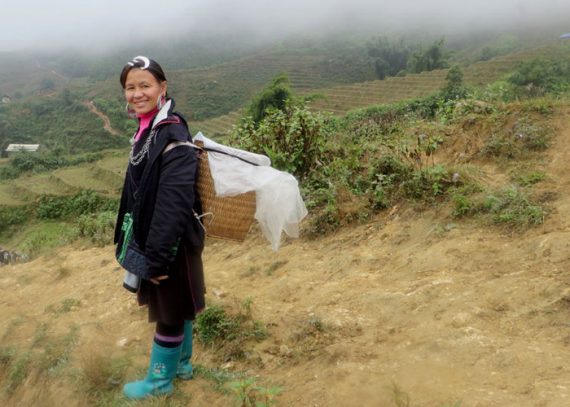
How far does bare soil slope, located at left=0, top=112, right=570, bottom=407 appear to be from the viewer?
2072 mm

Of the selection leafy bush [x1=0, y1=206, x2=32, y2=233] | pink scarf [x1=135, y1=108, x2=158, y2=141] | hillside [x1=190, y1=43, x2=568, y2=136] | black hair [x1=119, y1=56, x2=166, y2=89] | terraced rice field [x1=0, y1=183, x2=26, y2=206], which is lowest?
leafy bush [x1=0, y1=206, x2=32, y2=233]

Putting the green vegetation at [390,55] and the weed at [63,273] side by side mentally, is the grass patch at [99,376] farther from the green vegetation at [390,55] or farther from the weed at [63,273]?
the green vegetation at [390,55]

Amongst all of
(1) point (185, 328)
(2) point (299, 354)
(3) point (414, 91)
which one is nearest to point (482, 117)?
(2) point (299, 354)

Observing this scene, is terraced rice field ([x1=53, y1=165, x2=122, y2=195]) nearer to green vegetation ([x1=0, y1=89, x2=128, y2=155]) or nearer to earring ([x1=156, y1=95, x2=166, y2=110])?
green vegetation ([x1=0, y1=89, x2=128, y2=155])

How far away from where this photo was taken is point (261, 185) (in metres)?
2.20

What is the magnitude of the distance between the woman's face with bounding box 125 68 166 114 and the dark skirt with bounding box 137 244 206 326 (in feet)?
2.11

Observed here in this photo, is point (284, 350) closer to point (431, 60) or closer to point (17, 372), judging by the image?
point (17, 372)

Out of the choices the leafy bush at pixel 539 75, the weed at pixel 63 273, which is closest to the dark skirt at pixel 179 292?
the weed at pixel 63 273

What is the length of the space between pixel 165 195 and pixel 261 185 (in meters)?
0.45

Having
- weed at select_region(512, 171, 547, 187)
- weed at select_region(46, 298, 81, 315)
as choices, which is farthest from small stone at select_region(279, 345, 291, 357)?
weed at select_region(512, 171, 547, 187)

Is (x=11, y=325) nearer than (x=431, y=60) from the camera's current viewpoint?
Yes

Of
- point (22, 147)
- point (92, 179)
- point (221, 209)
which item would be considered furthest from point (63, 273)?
point (22, 147)

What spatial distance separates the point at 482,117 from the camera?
5.18 metres

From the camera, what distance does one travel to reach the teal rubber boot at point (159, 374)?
7.54 feet
